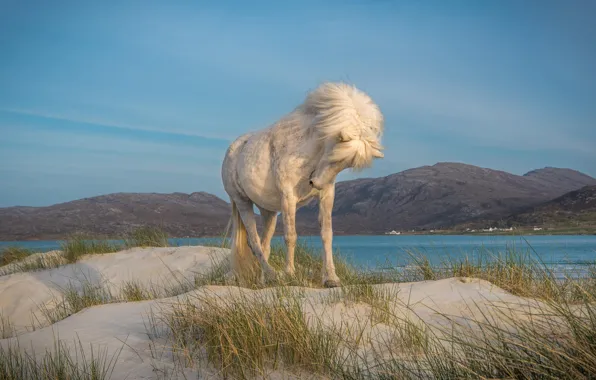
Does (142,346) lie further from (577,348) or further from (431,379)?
(577,348)

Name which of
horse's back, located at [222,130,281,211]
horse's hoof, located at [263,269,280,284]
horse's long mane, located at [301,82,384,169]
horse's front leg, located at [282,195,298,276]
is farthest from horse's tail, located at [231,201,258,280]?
horse's long mane, located at [301,82,384,169]

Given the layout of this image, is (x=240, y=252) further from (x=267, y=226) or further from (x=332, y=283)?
(x=332, y=283)

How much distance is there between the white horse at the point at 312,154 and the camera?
5730 millimetres

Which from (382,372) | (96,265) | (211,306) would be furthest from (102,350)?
Answer: (96,265)

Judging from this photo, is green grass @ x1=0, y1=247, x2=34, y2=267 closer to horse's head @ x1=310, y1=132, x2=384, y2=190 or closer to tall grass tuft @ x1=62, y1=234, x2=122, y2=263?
tall grass tuft @ x1=62, y1=234, x2=122, y2=263

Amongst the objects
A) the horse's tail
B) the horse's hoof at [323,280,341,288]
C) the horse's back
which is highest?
the horse's back

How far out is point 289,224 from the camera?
616 centimetres

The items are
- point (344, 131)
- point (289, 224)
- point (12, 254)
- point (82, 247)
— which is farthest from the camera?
point (12, 254)

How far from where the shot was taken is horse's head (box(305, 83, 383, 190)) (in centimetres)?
567

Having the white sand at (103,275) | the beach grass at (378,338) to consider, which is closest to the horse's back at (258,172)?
the beach grass at (378,338)

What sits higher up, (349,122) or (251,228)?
(349,122)

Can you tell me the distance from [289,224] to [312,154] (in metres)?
0.86

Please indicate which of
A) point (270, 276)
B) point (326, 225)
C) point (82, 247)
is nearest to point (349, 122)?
point (326, 225)

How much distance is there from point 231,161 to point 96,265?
5501 mm
